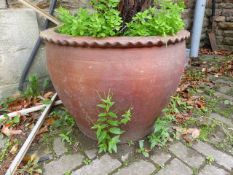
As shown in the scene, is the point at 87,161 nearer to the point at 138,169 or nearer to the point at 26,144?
the point at 138,169

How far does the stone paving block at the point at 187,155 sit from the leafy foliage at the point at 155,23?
86 cm

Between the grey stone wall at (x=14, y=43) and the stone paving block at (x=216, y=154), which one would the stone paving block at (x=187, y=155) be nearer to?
the stone paving block at (x=216, y=154)

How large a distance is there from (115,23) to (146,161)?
0.97 m

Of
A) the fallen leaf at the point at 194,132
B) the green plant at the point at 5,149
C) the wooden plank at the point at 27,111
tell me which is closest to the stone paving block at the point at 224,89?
the fallen leaf at the point at 194,132

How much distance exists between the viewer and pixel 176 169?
→ 73.5 inches

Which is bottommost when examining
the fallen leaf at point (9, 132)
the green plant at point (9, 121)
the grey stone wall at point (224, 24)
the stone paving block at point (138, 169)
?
the stone paving block at point (138, 169)

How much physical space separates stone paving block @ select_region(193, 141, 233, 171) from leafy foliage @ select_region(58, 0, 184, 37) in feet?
2.91

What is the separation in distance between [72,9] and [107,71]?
58.1 inches

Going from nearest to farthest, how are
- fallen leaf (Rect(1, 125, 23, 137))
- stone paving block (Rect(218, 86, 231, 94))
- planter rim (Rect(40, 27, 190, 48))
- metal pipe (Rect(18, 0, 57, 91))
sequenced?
planter rim (Rect(40, 27, 190, 48)) < fallen leaf (Rect(1, 125, 23, 137)) < metal pipe (Rect(18, 0, 57, 91)) < stone paving block (Rect(218, 86, 231, 94))

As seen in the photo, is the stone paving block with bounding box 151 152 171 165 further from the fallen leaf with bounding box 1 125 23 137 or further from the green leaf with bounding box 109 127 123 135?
the fallen leaf with bounding box 1 125 23 137

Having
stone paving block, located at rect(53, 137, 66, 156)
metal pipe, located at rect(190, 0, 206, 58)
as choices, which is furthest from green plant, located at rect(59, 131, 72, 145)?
metal pipe, located at rect(190, 0, 206, 58)

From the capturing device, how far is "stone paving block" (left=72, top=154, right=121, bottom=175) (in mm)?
1853

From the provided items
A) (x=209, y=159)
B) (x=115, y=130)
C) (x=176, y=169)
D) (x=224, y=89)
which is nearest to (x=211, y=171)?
(x=209, y=159)

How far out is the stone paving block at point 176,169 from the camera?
1835 millimetres
